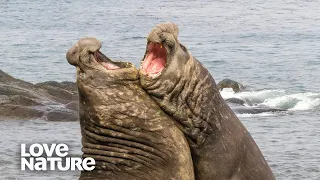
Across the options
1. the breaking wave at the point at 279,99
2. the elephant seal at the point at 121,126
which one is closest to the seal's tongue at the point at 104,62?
the elephant seal at the point at 121,126

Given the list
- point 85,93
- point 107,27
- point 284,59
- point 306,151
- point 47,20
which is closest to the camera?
point 85,93

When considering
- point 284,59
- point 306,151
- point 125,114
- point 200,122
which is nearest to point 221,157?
point 200,122

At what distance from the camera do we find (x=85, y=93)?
781 cm

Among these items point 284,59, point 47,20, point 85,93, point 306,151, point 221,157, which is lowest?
point 47,20

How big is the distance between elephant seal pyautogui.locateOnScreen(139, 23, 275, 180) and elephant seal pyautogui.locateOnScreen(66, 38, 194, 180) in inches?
4.8

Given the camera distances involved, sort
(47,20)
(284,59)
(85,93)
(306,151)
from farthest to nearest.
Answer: (47,20) → (284,59) → (306,151) → (85,93)

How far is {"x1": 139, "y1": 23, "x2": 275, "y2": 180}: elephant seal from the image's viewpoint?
25.9 ft

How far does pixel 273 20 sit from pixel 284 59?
14929 mm

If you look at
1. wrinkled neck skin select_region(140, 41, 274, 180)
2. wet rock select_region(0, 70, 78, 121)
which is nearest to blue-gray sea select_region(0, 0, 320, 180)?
wet rock select_region(0, 70, 78, 121)

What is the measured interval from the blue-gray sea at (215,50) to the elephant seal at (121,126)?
8025 mm

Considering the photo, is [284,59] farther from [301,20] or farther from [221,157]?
[221,157]

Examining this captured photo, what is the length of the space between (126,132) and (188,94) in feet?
1.88

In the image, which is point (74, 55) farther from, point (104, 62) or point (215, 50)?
point (215, 50)

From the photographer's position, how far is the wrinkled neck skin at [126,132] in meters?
7.79
